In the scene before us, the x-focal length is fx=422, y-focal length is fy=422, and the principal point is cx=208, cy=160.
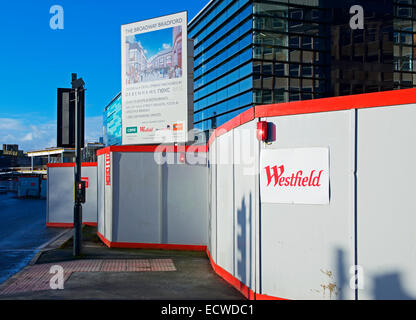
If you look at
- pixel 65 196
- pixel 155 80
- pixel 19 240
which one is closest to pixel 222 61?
pixel 65 196

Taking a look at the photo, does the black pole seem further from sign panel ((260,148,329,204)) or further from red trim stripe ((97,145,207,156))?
sign panel ((260,148,329,204))

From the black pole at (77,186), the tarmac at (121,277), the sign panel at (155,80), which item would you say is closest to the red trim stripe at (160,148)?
the sign panel at (155,80)

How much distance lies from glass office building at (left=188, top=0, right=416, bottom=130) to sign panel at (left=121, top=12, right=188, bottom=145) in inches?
1216

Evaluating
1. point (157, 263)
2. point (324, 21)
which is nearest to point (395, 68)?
point (324, 21)

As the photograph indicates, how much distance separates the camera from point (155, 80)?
52.7 feet

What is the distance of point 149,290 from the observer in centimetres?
877

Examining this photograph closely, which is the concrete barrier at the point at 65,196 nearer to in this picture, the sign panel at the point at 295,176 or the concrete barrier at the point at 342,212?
the concrete barrier at the point at 342,212

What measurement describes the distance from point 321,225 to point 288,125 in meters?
1.78

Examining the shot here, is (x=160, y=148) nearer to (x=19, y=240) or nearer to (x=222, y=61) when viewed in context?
(x=19, y=240)

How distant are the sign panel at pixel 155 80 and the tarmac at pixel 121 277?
462 cm

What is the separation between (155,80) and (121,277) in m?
8.47

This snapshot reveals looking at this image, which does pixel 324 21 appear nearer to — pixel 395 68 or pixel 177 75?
pixel 395 68

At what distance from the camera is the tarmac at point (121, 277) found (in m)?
8.35

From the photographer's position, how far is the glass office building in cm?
4750
